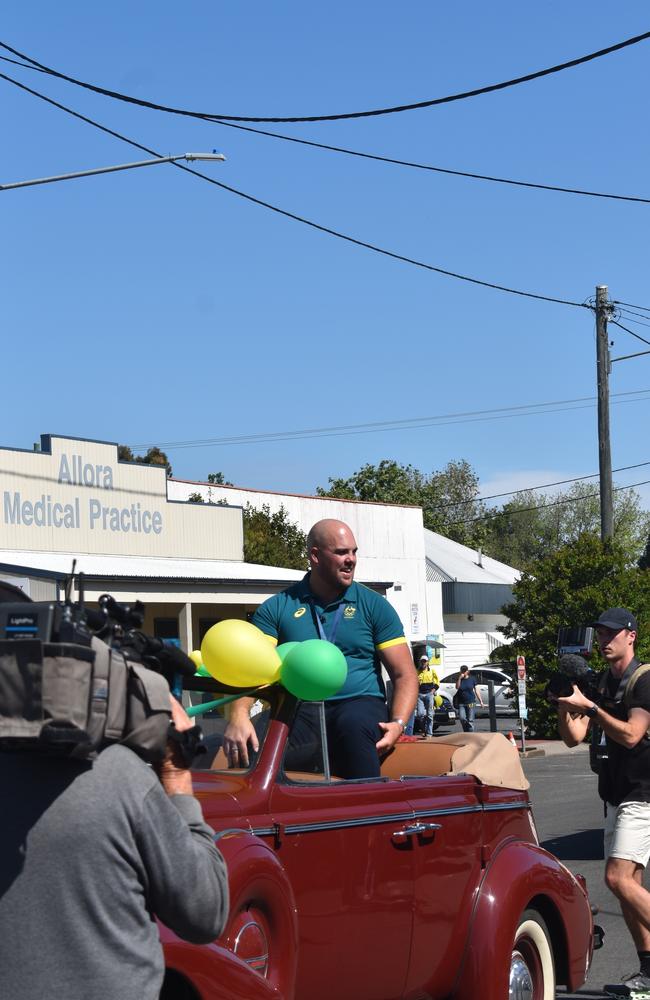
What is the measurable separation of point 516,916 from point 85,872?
130 inches

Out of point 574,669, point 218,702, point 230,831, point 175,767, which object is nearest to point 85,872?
point 175,767

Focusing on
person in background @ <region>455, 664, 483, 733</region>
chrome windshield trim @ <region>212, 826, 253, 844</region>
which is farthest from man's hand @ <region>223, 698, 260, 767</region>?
person in background @ <region>455, 664, 483, 733</region>

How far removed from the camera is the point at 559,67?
1636 cm

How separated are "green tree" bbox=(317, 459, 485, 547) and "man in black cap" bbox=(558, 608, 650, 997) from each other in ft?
248

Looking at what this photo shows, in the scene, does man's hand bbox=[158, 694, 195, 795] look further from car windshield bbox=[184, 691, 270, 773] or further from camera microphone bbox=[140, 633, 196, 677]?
car windshield bbox=[184, 691, 270, 773]

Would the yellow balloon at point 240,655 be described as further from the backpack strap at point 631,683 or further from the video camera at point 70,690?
the backpack strap at point 631,683

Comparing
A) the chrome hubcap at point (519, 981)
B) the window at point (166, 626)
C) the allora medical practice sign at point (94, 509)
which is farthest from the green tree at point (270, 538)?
the chrome hubcap at point (519, 981)

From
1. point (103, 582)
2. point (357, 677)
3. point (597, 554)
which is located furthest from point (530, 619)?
point (357, 677)

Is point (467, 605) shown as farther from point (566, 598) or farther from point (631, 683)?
point (631, 683)

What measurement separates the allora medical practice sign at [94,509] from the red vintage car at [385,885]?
76.2 feet

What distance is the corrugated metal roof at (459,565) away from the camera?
6150 cm

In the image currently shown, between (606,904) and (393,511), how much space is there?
35.8 metres

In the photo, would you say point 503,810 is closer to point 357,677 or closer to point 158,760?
point 357,677

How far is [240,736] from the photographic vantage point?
4715 mm
